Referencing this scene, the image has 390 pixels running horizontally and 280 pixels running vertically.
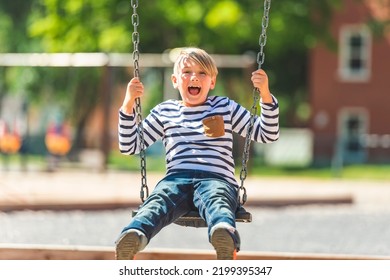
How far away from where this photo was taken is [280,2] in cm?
3078

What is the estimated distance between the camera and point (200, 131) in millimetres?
5656

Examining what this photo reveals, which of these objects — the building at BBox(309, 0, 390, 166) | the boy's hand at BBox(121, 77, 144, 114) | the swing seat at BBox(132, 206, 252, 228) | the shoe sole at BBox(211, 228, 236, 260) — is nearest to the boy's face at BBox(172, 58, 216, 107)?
the boy's hand at BBox(121, 77, 144, 114)

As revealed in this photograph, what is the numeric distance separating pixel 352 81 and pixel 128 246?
33.3m

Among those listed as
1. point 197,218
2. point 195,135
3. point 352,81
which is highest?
point 352,81

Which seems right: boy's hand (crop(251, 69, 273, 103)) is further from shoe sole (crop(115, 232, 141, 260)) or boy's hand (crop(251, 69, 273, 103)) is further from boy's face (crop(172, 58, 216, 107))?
shoe sole (crop(115, 232, 141, 260))

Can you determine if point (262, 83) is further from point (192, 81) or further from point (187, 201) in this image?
point (187, 201)

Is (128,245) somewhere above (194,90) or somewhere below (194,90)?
below

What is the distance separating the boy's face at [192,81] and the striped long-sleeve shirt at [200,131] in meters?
0.07

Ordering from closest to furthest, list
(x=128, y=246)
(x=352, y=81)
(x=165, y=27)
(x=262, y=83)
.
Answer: (x=128, y=246) → (x=262, y=83) → (x=165, y=27) → (x=352, y=81)

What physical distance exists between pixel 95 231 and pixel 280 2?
2054 centimetres

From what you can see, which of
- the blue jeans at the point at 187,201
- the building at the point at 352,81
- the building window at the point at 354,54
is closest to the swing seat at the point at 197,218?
the blue jeans at the point at 187,201

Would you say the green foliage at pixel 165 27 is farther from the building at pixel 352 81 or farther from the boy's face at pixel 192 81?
the boy's face at pixel 192 81

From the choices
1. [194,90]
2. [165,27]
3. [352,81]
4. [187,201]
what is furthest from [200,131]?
[352,81]

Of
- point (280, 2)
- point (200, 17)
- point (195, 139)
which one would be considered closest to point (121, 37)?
point (200, 17)
